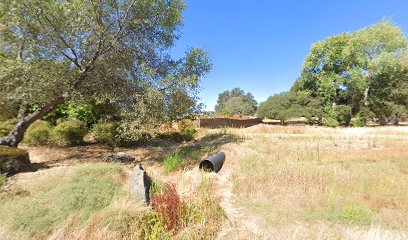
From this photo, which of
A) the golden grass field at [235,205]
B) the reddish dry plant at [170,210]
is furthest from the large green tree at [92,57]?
the reddish dry plant at [170,210]

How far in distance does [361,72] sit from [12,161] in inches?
1275

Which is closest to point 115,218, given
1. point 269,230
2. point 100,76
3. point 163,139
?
point 269,230

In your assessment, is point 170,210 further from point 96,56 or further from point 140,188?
point 96,56

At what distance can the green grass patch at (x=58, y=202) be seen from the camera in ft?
8.90

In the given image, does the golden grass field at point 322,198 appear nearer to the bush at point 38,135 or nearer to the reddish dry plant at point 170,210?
the reddish dry plant at point 170,210

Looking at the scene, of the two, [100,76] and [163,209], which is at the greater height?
[100,76]

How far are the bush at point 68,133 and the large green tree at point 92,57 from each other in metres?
2.26

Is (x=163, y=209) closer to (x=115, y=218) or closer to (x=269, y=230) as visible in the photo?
(x=115, y=218)

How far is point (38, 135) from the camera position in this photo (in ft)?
28.2

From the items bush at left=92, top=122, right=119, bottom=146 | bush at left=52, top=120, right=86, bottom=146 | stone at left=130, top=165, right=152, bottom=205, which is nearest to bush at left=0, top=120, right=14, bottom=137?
bush at left=52, top=120, right=86, bottom=146

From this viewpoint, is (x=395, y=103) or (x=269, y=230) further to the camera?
(x=395, y=103)

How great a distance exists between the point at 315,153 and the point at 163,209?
7243mm

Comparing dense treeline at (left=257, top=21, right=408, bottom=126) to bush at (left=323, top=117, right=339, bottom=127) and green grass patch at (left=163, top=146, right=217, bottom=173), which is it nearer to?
bush at (left=323, top=117, right=339, bottom=127)

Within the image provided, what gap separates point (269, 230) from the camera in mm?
2998
